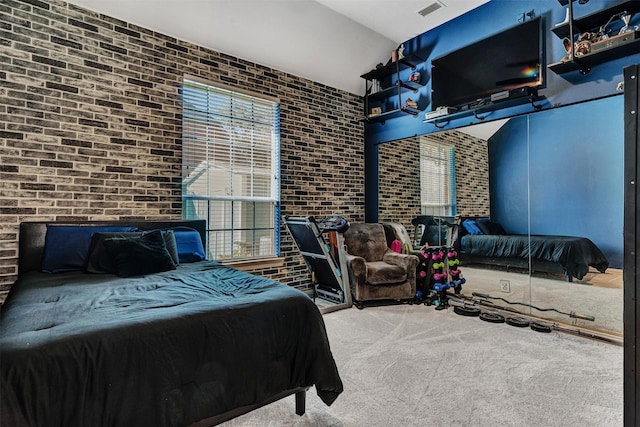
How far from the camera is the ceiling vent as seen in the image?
4.15m

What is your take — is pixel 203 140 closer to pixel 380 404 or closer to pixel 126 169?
pixel 126 169

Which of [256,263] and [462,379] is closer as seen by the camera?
[462,379]

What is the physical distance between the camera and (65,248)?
282 cm

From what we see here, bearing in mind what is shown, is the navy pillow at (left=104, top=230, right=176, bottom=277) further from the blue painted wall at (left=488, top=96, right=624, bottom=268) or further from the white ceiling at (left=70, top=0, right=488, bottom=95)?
the blue painted wall at (left=488, top=96, right=624, bottom=268)

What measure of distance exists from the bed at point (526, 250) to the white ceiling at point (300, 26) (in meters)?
2.79

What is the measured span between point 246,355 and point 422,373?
1.47 m

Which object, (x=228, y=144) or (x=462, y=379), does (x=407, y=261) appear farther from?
(x=228, y=144)

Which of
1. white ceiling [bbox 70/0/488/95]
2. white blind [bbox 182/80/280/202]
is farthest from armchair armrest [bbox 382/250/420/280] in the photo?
white ceiling [bbox 70/0/488/95]

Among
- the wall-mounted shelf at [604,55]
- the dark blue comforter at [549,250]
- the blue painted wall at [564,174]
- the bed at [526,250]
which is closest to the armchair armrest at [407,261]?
the bed at [526,250]

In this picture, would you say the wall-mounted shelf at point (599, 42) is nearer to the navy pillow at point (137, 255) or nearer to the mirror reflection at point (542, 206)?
the mirror reflection at point (542, 206)

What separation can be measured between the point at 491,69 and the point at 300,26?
2.39 metres

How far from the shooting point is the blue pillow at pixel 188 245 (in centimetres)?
331

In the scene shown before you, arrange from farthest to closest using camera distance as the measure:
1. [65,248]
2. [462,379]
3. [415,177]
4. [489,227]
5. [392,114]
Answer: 1. [392,114]
2. [415,177]
3. [489,227]
4. [65,248]
5. [462,379]

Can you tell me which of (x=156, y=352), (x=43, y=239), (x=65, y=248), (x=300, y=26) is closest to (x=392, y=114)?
(x=300, y=26)
